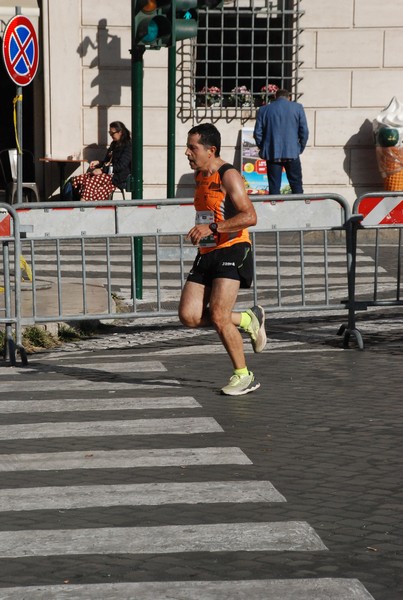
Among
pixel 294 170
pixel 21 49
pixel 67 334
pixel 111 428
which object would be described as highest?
pixel 21 49

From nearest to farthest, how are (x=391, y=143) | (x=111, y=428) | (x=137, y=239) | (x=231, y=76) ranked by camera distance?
(x=111, y=428) < (x=137, y=239) < (x=391, y=143) < (x=231, y=76)

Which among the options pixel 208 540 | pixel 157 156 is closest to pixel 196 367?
pixel 208 540

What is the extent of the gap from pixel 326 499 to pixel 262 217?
15.7 feet

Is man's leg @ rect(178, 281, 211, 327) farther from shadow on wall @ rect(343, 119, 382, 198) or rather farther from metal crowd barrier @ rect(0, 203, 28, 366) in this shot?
shadow on wall @ rect(343, 119, 382, 198)

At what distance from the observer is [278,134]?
17672 millimetres

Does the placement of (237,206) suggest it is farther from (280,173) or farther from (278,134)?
(280,173)

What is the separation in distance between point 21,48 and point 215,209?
6.52 metres

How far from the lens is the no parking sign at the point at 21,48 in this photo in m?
14.0

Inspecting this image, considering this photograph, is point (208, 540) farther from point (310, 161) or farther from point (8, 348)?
point (310, 161)

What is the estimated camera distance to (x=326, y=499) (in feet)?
19.1

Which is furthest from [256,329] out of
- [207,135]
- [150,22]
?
[150,22]

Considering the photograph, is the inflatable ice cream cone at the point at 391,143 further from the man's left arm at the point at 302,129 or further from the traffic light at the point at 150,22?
the traffic light at the point at 150,22

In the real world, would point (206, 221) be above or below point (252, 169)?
above

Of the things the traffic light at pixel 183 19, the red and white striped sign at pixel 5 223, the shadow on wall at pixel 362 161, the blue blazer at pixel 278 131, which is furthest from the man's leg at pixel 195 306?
the shadow on wall at pixel 362 161
